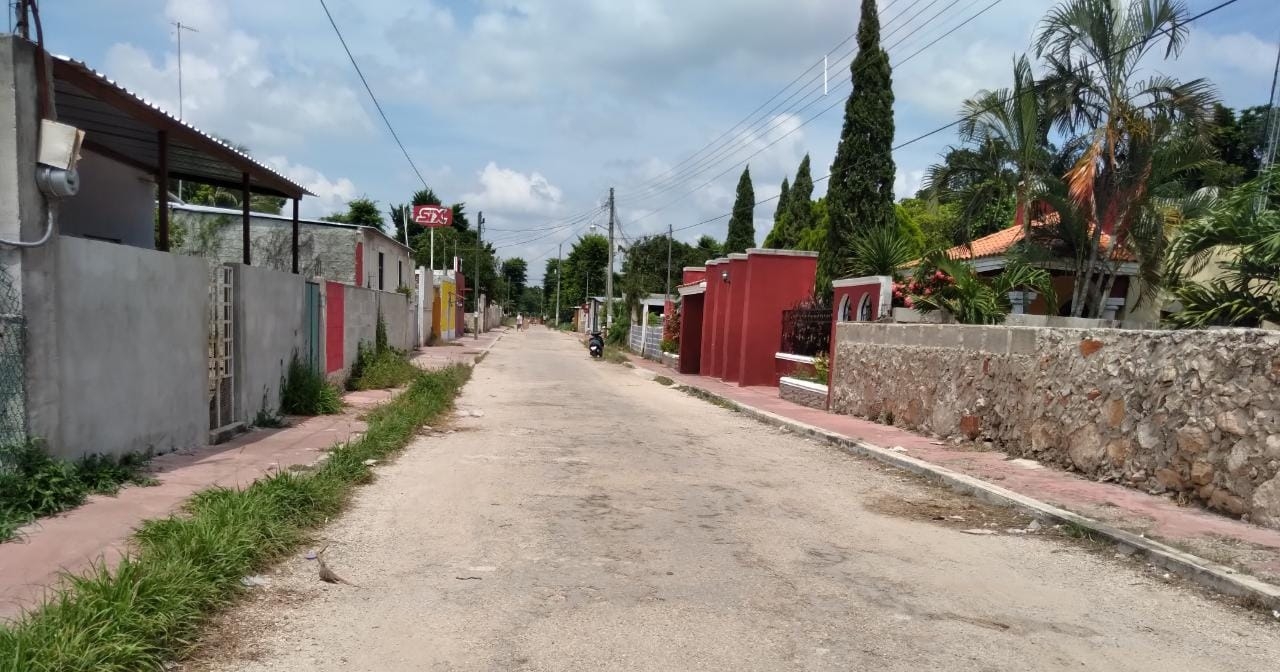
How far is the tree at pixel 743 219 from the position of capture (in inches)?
1821

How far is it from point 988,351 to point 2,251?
431 inches

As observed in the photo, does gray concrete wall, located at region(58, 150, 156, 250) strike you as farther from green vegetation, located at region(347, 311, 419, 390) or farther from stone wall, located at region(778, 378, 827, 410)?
stone wall, located at region(778, 378, 827, 410)

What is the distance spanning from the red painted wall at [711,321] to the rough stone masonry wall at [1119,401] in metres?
12.4

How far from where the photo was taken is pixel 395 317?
2491 centimetres

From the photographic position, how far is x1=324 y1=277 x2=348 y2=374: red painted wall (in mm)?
15719

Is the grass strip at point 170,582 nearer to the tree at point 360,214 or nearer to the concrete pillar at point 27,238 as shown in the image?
the concrete pillar at point 27,238

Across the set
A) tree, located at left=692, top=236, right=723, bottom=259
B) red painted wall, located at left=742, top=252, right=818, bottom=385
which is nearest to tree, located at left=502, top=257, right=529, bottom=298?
tree, located at left=692, top=236, right=723, bottom=259

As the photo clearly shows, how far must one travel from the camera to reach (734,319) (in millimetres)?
24406

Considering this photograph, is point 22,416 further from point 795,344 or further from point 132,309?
point 795,344

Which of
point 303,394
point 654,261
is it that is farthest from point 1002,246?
point 654,261

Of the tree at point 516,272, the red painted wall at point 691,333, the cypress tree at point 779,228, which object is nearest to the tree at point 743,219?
the cypress tree at point 779,228

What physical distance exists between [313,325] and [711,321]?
15.1m

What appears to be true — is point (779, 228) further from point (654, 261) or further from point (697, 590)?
point (697, 590)

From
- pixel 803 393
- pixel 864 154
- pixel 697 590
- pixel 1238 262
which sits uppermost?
pixel 864 154
